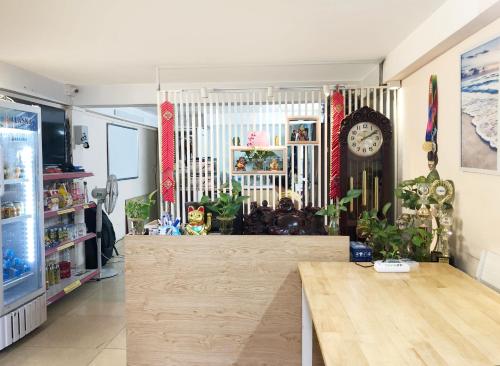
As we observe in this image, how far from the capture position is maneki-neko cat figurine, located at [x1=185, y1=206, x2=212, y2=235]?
2.93 metres

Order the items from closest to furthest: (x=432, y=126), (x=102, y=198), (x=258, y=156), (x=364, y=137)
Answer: (x=432, y=126) < (x=364, y=137) < (x=258, y=156) < (x=102, y=198)

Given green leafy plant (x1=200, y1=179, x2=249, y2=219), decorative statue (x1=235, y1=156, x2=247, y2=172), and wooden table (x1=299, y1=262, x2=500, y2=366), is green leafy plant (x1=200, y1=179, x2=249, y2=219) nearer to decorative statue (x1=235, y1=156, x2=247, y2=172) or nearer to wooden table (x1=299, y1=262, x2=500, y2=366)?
wooden table (x1=299, y1=262, x2=500, y2=366)

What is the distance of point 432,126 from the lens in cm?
331

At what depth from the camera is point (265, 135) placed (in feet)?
16.1

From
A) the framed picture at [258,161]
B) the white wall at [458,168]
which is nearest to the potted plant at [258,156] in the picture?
the framed picture at [258,161]

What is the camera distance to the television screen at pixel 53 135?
17.1 ft

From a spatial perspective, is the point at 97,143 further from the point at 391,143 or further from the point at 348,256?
the point at 348,256

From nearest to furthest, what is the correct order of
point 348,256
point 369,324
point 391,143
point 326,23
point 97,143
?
point 369,324, point 348,256, point 326,23, point 391,143, point 97,143

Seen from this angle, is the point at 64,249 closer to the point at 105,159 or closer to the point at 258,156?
the point at 105,159

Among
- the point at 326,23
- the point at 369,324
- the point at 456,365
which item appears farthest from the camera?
the point at 326,23

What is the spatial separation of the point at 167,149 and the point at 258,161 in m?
1.06

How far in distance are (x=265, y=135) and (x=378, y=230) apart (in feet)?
7.74

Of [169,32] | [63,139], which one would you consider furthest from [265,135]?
[63,139]

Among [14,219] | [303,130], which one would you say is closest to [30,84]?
[14,219]
